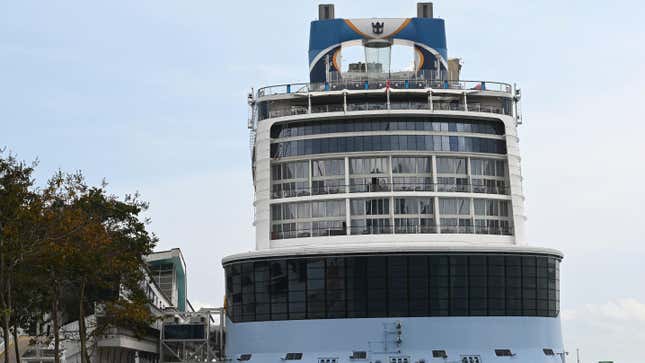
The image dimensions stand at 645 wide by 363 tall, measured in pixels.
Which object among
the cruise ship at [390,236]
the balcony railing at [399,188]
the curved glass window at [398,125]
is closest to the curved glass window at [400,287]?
the cruise ship at [390,236]

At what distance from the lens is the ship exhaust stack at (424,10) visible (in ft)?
282

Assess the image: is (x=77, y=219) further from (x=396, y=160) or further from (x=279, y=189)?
(x=396, y=160)

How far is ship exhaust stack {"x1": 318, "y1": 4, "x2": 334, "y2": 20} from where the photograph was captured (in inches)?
3389

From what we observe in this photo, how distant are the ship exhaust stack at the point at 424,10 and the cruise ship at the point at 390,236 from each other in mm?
8817

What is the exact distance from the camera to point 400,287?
226 feet

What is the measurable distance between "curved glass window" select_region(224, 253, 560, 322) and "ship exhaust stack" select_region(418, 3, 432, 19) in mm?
25567

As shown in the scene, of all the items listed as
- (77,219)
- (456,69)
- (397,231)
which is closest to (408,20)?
(456,69)

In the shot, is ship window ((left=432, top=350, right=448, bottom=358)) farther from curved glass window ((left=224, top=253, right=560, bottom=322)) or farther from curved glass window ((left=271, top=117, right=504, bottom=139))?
curved glass window ((left=271, top=117, right=504, bottom=139))

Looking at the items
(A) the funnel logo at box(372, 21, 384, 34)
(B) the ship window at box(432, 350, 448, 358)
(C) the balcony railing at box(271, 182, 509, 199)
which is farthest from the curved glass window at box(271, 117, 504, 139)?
(B) the ship window at box(432, 350, 448, 358)

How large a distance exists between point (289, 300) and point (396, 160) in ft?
43.3

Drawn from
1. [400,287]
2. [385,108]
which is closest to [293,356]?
[400,287]

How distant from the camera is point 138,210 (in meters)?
71.2

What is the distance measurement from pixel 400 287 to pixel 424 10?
1111 inches

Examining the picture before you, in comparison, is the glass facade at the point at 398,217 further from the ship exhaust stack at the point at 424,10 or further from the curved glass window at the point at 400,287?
the ship exhaust stack at the point at 424,10
